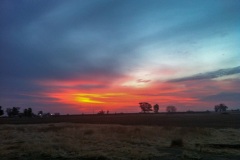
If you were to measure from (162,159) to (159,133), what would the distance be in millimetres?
23067

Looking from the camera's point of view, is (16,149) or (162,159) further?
(16,149)

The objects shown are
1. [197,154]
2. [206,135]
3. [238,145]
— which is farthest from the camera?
[206,135]

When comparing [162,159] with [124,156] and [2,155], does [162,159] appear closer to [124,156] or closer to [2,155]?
[124,156]

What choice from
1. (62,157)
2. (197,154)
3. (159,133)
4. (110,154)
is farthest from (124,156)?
(159,133)

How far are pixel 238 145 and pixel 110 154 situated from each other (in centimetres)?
1640

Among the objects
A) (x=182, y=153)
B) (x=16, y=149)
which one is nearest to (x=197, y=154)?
(x=182, y=153)

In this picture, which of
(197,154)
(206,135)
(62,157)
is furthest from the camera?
(206,135)

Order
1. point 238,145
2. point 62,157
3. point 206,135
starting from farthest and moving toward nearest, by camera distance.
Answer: point 206,135
point 238,145
point 62,157

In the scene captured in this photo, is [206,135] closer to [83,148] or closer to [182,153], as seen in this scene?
[182,153]

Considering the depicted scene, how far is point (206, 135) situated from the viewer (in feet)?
164

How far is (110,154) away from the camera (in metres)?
28.3

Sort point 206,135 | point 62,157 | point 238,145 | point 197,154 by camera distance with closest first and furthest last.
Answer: point 62,157, point 197,154, point 238,145, point 206,135

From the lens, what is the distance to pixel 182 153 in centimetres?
3064

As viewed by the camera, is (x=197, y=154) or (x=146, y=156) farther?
(x=197, y=154)
